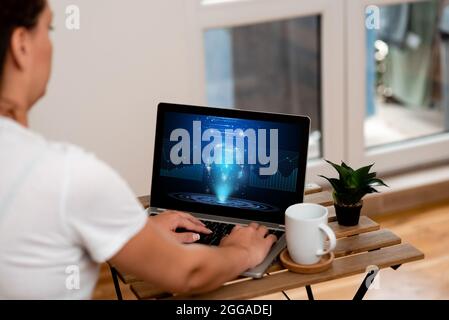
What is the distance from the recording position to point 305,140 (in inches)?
64.2

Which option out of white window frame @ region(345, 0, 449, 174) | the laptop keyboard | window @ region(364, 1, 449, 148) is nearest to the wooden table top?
the laptop keyboard

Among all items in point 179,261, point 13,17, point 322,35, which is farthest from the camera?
point 322,35

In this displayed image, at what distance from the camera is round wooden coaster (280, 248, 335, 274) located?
4.81 feet

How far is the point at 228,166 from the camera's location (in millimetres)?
1712

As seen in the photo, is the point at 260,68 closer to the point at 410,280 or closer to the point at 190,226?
the point at 410,280

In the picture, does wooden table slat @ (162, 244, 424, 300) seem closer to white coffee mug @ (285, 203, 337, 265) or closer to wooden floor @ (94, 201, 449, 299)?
white coffee mug @ (285, 203, 337, 265)

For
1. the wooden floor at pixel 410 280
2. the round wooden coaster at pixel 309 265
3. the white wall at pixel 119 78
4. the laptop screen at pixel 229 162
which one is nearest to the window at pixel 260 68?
the wooden floor at pixel 410 280

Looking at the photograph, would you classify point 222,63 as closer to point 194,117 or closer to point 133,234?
point 194,117

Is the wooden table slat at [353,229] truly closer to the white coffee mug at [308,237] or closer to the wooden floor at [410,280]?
the white coffee mug at [308,237]

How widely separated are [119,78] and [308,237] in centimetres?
129

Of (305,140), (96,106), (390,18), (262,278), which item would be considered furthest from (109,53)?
(390,18)

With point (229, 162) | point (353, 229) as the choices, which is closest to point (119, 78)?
point (229, 162)

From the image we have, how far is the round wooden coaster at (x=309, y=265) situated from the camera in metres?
1.46

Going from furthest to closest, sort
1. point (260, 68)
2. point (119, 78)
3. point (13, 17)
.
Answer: point (260, 68) → point (119, 78) → point (13, 17)
